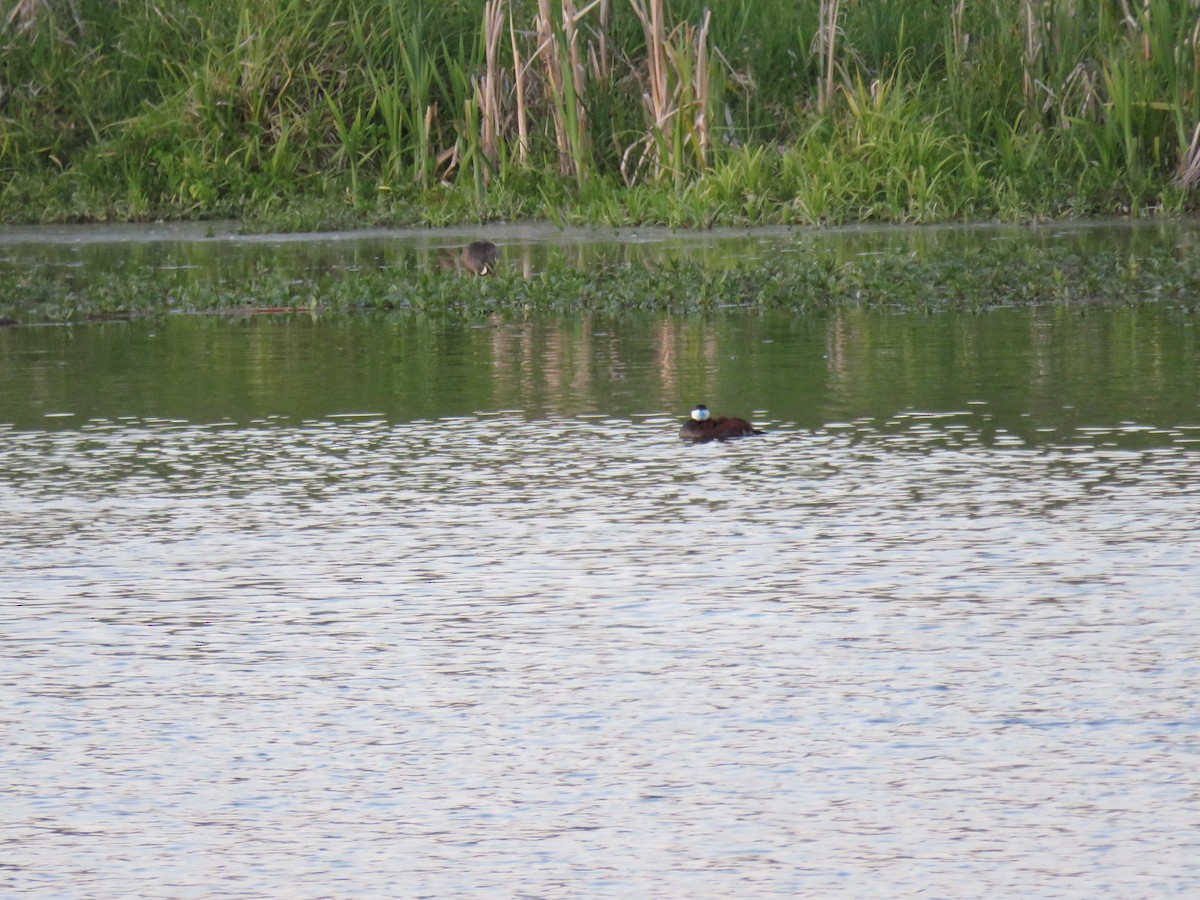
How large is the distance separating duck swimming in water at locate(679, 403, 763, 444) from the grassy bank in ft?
29.0

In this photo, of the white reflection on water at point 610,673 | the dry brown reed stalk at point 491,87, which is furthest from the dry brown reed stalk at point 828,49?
the white reflection on water at point 610,673

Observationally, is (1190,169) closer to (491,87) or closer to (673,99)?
(673,99)

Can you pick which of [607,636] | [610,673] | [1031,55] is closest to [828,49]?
[1031,55]

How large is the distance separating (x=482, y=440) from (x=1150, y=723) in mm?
4052

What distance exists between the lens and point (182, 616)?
19.0ft

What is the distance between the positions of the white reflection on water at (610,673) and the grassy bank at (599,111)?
30.7 feet

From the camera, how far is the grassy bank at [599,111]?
56.1 feet

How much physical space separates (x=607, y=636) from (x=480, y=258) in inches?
375

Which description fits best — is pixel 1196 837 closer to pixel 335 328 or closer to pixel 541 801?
pixel 541 801

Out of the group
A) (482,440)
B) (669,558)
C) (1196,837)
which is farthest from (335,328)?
(1196,837)

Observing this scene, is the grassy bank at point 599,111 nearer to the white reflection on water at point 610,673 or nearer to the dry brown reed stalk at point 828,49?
the dry brown reed stalk at point 828,49

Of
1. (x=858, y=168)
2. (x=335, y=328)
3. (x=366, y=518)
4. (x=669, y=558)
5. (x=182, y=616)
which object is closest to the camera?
(x=182, y=616)

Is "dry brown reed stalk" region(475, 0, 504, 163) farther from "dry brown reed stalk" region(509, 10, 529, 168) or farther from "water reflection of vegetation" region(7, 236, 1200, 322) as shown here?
"water reflection of vegetation" region(7, 236, 1200, 322)

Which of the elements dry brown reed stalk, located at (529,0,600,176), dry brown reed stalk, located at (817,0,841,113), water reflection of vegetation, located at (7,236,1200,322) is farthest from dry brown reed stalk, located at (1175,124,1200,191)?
dry brown reed stalk, located at (529,0,600,176)
